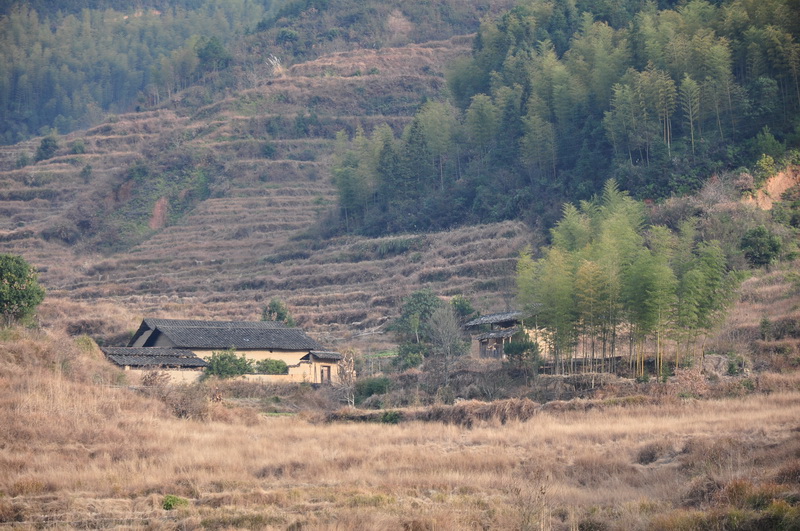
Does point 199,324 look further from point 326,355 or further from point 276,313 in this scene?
point 276,313

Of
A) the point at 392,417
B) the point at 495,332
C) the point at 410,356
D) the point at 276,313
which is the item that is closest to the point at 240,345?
the point at 410,356

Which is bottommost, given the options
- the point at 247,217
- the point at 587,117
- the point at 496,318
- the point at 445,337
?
the point at 445,337

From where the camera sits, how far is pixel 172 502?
17.2 meters

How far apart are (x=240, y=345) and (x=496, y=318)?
11.4 m

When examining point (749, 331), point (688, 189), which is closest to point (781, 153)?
point (688, 189)

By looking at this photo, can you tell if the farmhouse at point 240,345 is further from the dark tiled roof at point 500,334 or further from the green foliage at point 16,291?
the dark tiled roof at point 500,334

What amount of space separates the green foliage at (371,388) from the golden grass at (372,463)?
7.12 m

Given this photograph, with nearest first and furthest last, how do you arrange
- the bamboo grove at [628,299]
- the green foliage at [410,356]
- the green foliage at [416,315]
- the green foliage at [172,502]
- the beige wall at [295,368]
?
the green foliage at [172,502], the bamboo grove at [628,299], the green foliage at [410,356], the beige wall at [295,368], the green foliage at [416,315]

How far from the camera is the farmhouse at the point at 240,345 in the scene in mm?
38594

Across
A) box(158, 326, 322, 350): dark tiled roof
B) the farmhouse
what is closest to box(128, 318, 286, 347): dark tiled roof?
the farmhouse

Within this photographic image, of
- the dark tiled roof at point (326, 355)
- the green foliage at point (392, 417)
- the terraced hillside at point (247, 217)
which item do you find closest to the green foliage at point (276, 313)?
the terraced hillside at point (247, 217)

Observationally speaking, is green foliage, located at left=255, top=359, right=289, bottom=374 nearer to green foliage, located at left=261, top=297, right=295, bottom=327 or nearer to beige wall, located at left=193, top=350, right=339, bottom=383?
beige wall, located at left=193, top=350, right=339, bottom=383

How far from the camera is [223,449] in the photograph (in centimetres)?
2225

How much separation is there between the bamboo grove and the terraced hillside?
450 inches
